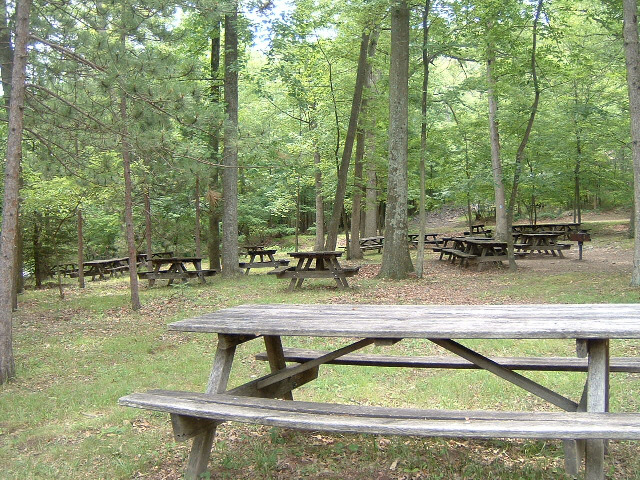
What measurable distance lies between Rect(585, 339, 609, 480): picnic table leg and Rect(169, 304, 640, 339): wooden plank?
158 millimetres

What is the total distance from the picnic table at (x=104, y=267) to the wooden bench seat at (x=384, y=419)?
15894 mm

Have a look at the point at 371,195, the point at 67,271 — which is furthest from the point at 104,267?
the point at 371,195

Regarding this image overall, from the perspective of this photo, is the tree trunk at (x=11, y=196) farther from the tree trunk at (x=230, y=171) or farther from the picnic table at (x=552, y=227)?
the picnic table at (x=552, y=227)

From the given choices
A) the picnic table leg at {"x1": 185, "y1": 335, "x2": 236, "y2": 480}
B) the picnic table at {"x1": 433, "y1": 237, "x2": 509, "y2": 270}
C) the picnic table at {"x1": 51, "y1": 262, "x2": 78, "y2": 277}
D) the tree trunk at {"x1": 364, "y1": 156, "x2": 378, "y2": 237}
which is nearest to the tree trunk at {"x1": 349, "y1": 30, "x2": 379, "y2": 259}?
the tree trunk at {"x1": 364, "y1": 156, "x2": 378, "y2": 237}

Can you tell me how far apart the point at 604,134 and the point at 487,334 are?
1900cm

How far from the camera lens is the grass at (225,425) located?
3.37 meters

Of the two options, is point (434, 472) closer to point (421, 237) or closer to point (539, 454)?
point (539, 454)

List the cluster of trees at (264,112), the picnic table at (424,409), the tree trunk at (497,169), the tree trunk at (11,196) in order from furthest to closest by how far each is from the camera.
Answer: the tree trunk at (497,169), the cluster of trees at (264,112), the tree trunk at (11,196), the picnic table at (424,409)

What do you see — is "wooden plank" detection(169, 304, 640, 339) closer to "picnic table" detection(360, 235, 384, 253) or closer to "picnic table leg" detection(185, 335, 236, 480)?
"picnic table leg" detection(185, 335, 236, 480)

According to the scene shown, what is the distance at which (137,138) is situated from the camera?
6945 mm

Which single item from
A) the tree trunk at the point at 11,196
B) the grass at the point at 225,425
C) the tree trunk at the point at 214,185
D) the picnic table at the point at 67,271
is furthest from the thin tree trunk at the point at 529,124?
the picnic table at the point at 67,271

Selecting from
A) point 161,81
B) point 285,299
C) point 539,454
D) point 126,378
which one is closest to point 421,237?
point 285,299

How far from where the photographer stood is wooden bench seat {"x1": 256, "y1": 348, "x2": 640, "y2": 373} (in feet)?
11.9

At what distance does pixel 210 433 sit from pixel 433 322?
1.54 metres
